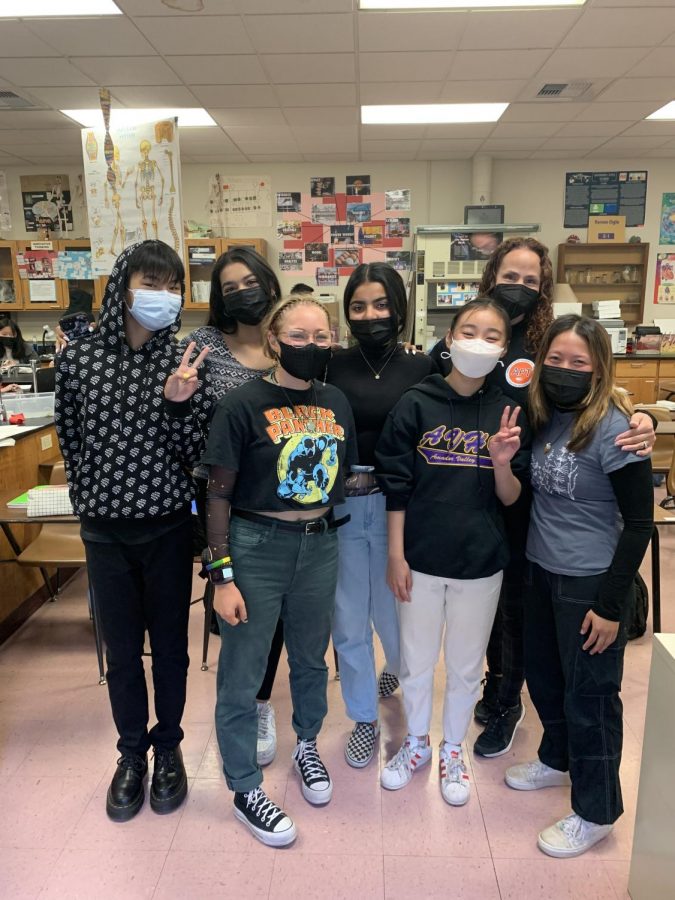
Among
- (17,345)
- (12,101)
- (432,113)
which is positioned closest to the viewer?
(12,101)

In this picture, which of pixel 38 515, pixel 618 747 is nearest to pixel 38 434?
pixel 38 515

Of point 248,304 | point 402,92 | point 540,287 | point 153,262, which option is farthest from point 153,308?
point 402,92

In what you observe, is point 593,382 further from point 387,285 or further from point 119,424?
point 119,424

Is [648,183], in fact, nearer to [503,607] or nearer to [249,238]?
[249,238]

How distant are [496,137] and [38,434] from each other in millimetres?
4918

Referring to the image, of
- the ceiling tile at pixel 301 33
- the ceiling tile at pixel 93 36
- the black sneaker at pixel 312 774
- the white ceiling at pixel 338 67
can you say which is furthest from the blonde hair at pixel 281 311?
the ceiling tile at pixel 93 36

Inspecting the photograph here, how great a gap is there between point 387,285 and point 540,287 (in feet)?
1.58

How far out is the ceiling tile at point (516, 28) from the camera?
333 cm

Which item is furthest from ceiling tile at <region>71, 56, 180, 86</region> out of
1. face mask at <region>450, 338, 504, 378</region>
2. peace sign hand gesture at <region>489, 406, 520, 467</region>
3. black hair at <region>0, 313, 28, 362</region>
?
peace sign hand gesture at <region>489, 406, 520, 467</region>

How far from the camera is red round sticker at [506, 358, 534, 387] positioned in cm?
178

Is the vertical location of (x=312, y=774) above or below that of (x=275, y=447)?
below

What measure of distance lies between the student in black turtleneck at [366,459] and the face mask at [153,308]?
0.52m

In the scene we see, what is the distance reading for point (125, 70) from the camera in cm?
404

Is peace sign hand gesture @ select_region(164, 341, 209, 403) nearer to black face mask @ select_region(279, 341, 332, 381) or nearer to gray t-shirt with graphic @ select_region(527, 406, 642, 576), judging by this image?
black face mask @ select_region(279, 341, 332, 381)
